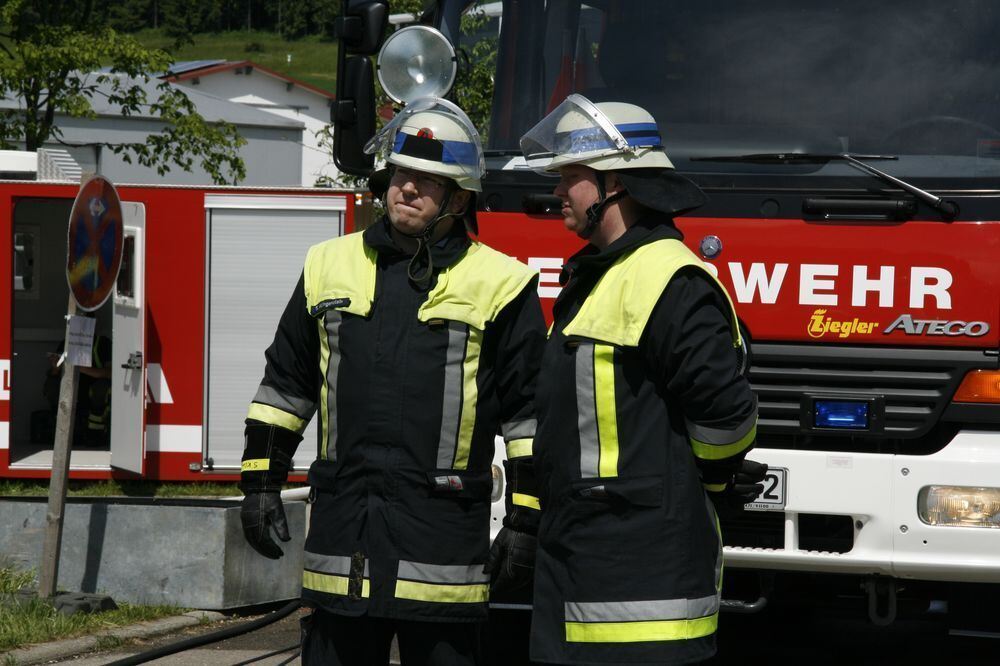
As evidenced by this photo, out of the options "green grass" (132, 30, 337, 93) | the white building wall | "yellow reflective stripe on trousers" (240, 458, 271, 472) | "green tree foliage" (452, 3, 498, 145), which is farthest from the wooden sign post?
"green grass" (132, 30, 337, 93)

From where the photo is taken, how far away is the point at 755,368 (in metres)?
5.34

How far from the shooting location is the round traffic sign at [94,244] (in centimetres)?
694

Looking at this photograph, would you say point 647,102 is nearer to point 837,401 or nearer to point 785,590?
point 837,401

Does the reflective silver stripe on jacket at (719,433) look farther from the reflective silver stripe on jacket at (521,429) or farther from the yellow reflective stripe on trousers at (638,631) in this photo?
the reflective silver stripe on jacket at (521,429)

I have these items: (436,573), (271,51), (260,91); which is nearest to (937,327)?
(436,573)

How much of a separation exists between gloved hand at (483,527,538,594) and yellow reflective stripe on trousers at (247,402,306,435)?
2.18 ft

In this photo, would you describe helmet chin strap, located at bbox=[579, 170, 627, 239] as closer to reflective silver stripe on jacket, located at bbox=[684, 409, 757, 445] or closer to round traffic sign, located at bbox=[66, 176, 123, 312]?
reflective silver stripe on jacket, located at bbox=[684, 409, 757, 445]

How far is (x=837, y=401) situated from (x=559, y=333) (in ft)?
6.55

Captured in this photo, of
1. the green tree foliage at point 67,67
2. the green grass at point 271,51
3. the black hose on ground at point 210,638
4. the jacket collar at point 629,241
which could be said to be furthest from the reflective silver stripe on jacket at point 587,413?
the green grass at point 271,51

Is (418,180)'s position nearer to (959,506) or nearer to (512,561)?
(512,561)

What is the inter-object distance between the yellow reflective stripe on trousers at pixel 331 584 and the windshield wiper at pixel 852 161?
234 centimetres

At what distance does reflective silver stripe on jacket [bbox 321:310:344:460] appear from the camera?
13.0ft

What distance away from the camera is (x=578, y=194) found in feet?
11.8

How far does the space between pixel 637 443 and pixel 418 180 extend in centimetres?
113
